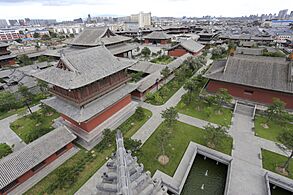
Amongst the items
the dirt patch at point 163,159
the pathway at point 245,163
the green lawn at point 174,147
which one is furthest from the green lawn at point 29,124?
the pathway at point 245,163

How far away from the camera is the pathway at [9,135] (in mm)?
18500

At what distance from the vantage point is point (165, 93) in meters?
27.8

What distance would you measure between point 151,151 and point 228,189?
761cm

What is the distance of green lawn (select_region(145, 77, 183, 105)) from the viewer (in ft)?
83.6

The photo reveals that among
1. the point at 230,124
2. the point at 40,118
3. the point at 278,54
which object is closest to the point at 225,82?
the point at 230,124

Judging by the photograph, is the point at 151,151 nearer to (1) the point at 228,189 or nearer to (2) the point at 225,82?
(1) the point at 228,189

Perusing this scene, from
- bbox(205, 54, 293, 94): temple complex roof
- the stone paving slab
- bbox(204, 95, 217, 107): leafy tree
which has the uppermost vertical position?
bbox(205, 54, 293, 94): temple complex roof

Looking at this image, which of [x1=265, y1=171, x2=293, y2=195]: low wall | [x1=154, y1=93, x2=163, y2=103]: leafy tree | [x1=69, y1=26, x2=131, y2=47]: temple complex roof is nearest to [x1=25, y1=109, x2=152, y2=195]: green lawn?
[x1=154, y1=93, x2=163, y2=103]: leafy tree

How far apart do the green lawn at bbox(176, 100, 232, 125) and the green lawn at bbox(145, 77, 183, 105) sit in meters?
3.15

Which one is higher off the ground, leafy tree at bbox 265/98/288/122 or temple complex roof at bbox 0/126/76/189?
leafy tree at bbox 265/98/288/122

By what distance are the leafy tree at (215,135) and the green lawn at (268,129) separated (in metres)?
5.56

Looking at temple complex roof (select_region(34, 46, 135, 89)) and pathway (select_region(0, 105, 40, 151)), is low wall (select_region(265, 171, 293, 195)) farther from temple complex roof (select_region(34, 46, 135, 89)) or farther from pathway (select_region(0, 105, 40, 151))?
pathway (select_region(0, 105, 40, 151))

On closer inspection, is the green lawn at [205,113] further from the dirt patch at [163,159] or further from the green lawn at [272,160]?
the dirt patch at [163,159]

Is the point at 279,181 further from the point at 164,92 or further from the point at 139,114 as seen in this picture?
the point at 164,92
